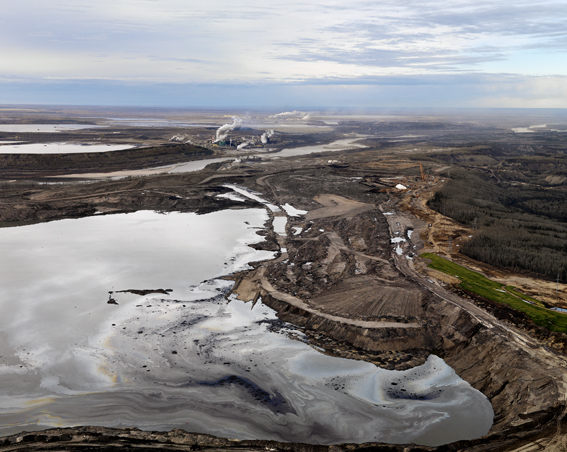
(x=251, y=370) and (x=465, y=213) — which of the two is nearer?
(x=251, y=370)

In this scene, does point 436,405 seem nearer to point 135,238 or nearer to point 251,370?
point 251,370

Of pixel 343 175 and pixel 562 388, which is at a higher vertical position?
pixel 343 175

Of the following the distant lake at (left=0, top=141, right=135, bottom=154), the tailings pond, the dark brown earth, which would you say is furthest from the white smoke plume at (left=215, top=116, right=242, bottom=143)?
the tailings pond

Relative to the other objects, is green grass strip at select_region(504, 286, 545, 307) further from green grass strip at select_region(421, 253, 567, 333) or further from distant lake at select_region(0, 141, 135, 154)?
distant lake at select_region(0, 141, 135, 154)

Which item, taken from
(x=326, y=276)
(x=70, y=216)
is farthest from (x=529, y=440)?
(x=70, y=216)

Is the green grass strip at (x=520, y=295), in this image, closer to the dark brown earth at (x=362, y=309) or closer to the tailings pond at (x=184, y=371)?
the dark brown earth at (x=362, y=309)

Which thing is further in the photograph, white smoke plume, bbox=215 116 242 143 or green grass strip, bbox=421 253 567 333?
white smoke plume, bbox=215 116 242 143

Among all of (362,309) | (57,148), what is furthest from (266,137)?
(362,309)
